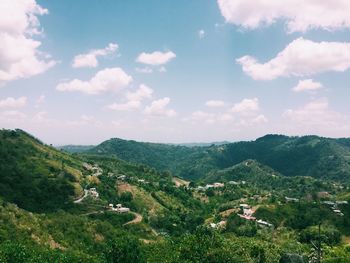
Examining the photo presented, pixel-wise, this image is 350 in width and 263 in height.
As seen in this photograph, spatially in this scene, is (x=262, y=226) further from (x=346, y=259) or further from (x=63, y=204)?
(x=346, y=259)

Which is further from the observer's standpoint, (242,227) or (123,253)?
(242,227)

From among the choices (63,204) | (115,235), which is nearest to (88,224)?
(115,235)

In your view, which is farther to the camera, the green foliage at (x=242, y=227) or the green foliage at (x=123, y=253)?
the green foliage at (x=242, y=227)

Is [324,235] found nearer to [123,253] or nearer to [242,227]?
[242,227]

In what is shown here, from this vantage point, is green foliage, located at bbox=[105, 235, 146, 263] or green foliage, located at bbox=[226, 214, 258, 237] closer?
green foliage, located at bbox=[105, 235, 146, 263]

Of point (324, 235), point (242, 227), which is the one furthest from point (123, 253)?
point (324, 235)

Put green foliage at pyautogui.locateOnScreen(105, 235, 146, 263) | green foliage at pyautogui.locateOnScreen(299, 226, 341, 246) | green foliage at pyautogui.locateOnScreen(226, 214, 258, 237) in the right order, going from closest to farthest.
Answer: green foliage at pyautogui.locateOnScreen(105, 235, 146, 263), green foliage at pyautogui.locateOnScreen(299, 226, 341, 246), green foliage at pyautogui.locateOnScreen(226, 214, 258, 237)

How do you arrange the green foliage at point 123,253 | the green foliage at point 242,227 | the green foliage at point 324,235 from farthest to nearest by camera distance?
the green foliage at point 242,227, the green foliage at point 324,235, the green foliage at point 123,253

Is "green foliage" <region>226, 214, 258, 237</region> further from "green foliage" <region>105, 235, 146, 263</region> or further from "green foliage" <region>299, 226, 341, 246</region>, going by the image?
"green foliage" <region>105, 235, 146, 263</region>

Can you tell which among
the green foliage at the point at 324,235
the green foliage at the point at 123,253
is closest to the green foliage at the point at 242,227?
the green foliage at the point at 324,235

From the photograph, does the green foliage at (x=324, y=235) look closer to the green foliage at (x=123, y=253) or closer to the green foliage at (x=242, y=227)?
the green foliage at (x=242, y=227)

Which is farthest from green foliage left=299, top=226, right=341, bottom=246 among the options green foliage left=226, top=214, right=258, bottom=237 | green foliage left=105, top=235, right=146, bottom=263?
green foliage left=105, top=235, right=146, bottom=263

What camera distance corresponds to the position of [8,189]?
654 feet

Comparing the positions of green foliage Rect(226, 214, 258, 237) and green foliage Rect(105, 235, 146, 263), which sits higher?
green foliage Rect(105, 235, 146, 263)
